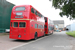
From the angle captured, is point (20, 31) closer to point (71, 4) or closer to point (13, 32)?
point (13, 32)

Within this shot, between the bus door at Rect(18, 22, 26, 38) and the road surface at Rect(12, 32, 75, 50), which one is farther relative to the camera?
the bus door at Rect(18, 22, 26, 38)

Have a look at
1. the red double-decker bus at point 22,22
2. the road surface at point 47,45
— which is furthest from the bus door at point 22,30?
the road surface at point 47,45

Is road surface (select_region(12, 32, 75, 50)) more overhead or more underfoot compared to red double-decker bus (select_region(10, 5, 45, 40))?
more underfoot

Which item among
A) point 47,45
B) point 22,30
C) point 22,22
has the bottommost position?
point 47,45

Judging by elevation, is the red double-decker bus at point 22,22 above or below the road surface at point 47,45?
above

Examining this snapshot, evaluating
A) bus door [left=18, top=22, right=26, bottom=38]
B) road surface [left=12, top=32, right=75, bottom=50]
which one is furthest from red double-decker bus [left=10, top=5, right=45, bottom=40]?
road surface [left=12, top=32, right=75, bottom=50]

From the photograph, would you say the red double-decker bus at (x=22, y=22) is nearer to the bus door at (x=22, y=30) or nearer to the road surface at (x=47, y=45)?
the bus door at (x=22, y=30)

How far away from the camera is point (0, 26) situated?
21.8 metres

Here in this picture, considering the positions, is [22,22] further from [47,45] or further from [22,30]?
[47,45]

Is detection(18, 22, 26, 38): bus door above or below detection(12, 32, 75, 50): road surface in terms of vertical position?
above

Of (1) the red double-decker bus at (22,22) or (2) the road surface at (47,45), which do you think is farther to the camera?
(1) the red double-decker bus at (22,22)

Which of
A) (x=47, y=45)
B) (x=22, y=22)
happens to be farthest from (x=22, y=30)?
(x=47, y=45)

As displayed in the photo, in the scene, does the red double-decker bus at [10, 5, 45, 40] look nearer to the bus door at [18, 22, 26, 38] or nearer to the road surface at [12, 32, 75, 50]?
the bus door at [18, 22, 26, 38]

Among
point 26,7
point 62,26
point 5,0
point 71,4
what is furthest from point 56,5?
point 62,26
